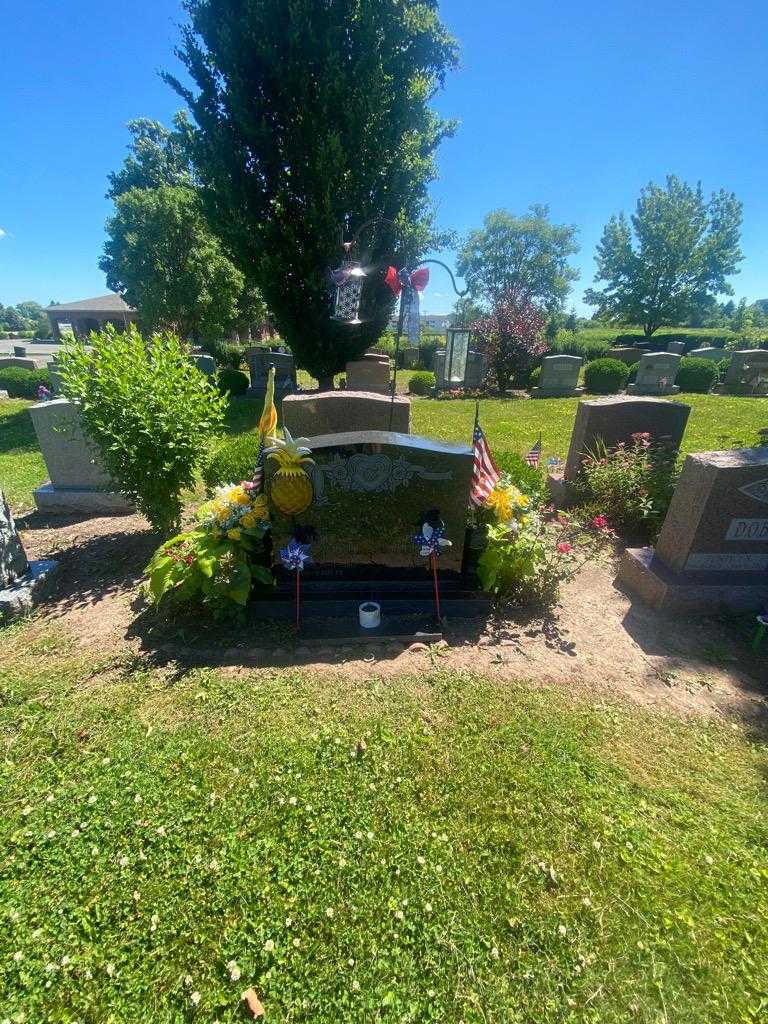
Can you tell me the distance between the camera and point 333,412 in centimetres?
593

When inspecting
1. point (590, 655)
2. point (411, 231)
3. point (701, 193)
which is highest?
point (701, 193)

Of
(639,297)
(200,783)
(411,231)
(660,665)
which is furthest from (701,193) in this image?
(200,783)

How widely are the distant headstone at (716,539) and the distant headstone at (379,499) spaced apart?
2.12m

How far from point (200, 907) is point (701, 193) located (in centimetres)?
5466

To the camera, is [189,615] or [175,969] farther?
[189,615]

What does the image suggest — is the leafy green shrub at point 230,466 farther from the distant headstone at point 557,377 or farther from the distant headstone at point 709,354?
the distant headstone at point 709,354

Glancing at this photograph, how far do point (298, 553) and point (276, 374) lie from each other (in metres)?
16.4

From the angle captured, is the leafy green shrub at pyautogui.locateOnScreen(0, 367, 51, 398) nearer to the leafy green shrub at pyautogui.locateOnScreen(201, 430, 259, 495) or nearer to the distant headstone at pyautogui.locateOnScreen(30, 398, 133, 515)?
the distant headstone at pyautogui.locateOnScreen(30, 398, 133, 515)

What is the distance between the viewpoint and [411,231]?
43.4ft

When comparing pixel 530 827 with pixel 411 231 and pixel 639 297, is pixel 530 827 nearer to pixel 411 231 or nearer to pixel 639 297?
pixel 411 231

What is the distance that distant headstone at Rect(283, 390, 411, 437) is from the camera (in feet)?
19.4

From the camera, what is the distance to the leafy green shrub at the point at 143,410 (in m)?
4.39

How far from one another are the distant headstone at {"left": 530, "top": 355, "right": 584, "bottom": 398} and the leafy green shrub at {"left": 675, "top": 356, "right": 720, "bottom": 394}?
463cm

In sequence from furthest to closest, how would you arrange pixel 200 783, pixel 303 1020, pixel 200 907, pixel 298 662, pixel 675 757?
pixel 298 662
pixel 675 757
pixel 200 783
pixel 200 907
pixel 303 1020
